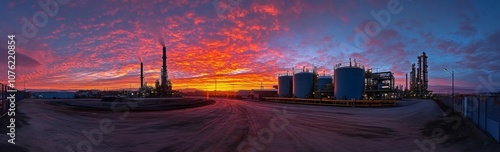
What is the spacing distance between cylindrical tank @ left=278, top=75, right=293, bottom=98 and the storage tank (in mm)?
18177

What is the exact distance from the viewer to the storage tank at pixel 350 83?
48375mm

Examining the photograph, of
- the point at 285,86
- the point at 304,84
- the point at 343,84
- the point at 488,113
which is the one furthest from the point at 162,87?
the point at 488,113

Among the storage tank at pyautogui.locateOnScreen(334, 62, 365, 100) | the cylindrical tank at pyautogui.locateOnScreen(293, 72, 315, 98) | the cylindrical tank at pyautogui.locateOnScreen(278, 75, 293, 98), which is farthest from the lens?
the cylindrical tank at pyautogui.locateOnScreen(278, 75, 293, 98)

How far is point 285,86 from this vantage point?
67.8 metres

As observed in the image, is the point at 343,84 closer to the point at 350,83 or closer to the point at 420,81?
the point at 350,83

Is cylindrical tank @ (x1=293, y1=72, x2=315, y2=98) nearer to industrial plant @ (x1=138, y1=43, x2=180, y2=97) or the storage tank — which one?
the storage tank

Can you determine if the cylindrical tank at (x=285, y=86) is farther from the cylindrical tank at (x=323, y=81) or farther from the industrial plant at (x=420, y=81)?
the industrial plant at (x=420, y=81)

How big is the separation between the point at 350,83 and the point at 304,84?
12.3 m

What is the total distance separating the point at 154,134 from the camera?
13609 millimetres

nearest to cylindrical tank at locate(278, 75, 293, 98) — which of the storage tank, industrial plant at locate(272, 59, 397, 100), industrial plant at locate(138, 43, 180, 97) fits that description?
industrial plant at locate(272, 59, 397, 100)

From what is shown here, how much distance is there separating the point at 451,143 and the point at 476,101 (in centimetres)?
557

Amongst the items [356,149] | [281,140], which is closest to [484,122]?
[356,149]

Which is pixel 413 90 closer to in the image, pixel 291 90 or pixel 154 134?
pixel 291 90

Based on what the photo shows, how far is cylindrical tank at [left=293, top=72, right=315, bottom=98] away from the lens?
59.4 metres
